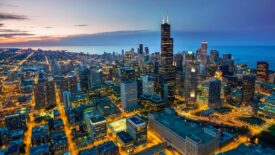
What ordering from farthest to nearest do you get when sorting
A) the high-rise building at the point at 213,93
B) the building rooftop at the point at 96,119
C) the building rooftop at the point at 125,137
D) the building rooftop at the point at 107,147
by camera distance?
1. the high-rise building at the point at 213,93
2. the building rooftop at the point at 96,119
3. the building rooftop at the point at 125,137
4. the building rooftop at the point at 107,147

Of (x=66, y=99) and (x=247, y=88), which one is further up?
(x=247, y=88)

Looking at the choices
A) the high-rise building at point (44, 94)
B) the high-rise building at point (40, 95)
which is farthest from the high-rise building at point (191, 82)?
the high-rise building at point (40, 95)

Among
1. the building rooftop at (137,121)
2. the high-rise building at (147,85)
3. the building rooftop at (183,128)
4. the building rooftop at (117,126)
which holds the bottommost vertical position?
the building rooftop at (117,126)

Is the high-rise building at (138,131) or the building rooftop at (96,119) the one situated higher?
the building rooftop at (96,119)

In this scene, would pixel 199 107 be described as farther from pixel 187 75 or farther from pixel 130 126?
pixel 130 126

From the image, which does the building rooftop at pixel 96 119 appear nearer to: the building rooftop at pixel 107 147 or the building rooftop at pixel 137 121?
the building rooftop at pixel 137 121

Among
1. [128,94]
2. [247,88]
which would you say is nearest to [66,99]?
[128,94]

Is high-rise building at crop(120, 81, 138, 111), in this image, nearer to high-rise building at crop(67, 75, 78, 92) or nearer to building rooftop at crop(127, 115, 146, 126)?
building rooftop at crop(127, 115, 146, 126)

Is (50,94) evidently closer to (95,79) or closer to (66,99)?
(66,99)
